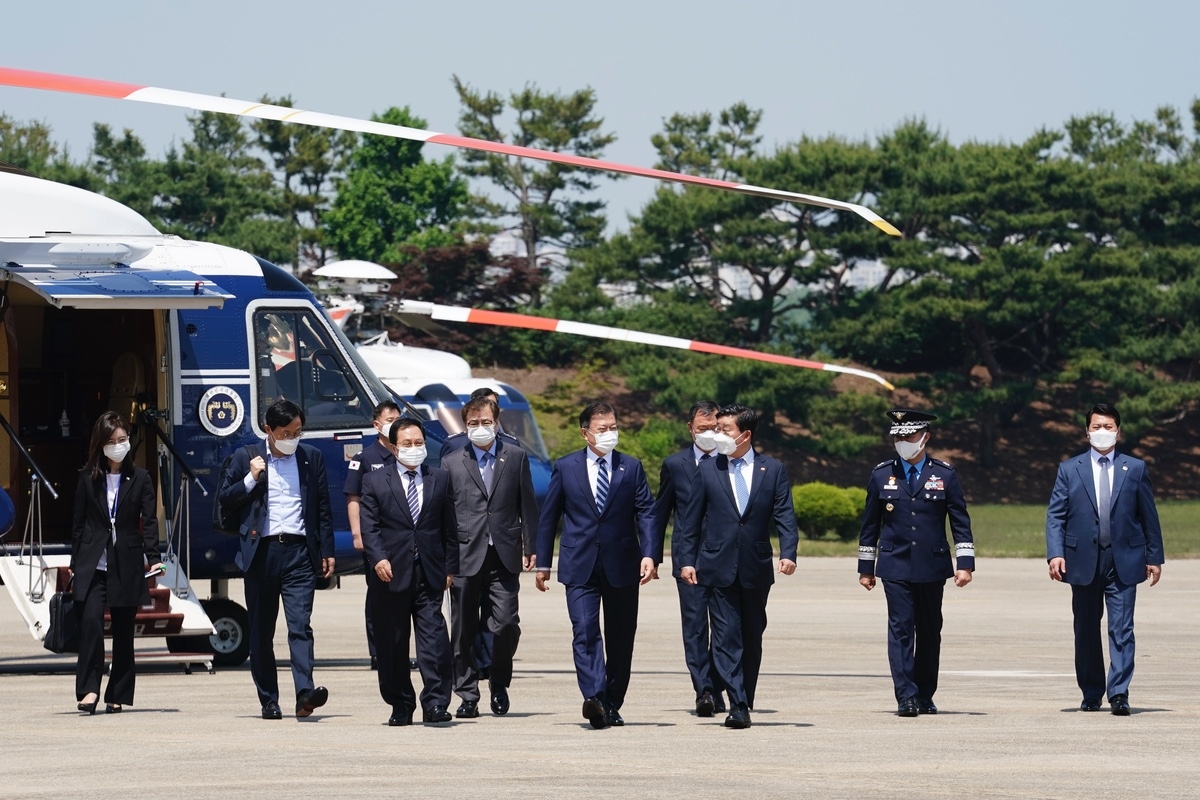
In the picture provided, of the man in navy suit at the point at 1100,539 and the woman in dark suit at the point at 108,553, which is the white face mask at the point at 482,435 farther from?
the man in navy suit at the point at 1100,539

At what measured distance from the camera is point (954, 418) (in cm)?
5891

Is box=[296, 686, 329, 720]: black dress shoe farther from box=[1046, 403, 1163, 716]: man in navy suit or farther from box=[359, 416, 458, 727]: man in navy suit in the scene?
box=[1046, 403, 1163, 716]: man in navy suit

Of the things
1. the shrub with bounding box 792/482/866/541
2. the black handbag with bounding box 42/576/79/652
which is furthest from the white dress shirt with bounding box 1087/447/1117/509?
the shrub with bounding box 792/482/866/541

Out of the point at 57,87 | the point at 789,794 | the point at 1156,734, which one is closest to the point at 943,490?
the point at 1156,734

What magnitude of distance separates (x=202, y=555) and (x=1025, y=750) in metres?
A: 7.70

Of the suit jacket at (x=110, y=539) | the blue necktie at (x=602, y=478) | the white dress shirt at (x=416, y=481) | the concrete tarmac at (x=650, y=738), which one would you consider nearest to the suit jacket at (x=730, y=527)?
the blue necktie at (x=602, y=478)

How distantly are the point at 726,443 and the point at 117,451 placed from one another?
12.0 ft

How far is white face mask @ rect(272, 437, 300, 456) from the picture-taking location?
37.7ft

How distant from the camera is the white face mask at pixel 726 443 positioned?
37.5 ft

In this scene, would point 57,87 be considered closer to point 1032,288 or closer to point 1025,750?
point 1025,750

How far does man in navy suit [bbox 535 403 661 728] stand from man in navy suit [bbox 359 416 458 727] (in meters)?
0.62

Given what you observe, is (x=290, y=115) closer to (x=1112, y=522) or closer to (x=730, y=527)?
(x=730, y=527)

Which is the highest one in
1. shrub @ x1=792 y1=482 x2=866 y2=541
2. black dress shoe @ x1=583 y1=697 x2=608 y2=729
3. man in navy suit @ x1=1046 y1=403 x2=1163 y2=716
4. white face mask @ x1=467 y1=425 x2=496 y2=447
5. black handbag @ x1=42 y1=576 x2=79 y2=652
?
white face mask @ x1=467 y1=425 x2=496 y2=447

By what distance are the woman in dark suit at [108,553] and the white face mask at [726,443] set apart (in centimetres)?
Answer: 341
